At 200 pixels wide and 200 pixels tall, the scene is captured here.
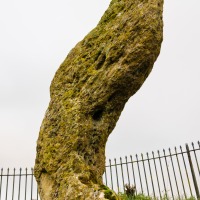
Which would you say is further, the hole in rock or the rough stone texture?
the hole in rock

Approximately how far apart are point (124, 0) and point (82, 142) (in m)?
2.52

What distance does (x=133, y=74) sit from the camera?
13.5ft

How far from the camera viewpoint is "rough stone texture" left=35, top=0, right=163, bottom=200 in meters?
3.80

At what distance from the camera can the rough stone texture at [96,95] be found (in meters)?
3.80

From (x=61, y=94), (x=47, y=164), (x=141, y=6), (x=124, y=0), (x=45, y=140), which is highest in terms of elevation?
(x=124, y=0)

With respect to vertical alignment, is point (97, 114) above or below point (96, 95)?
below

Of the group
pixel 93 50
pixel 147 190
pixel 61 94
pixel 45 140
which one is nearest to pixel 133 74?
pixel 93 50

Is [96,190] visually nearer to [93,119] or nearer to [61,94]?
[93,119]

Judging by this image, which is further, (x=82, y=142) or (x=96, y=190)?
(x=82, y=142)

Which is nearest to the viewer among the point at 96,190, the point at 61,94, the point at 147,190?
the point at 96,190

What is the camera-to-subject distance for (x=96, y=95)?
4121 millimetres

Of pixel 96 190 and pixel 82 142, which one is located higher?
pixel 82 142

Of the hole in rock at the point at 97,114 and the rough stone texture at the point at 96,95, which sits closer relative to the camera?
the rough stone texture at the point at 96,95

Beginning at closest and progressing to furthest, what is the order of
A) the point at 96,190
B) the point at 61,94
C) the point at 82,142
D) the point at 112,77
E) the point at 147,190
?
the point at 96,190 < the point at 82,142 < the point at 112,77 < the point at 61,94 < the point at 147,190
